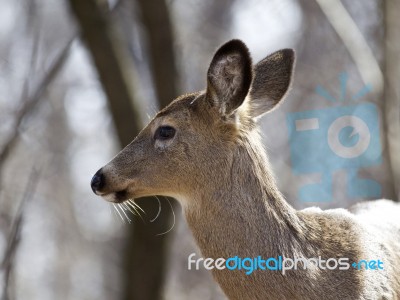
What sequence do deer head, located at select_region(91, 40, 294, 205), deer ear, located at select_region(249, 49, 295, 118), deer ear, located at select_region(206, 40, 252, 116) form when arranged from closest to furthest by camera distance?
deer ear, located at select_region(206, 40, 252, 116) < deer head, located at select_region(91, 40, 294, 205) < deer ear, located at select_region(249, 49, 295, 118)

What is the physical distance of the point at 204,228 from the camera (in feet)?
16.1

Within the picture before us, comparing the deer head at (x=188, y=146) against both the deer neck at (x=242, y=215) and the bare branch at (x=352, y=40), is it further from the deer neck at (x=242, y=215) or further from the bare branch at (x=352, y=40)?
the bare branch at (x=352, y=40)

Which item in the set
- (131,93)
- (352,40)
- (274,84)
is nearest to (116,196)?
(274,84)

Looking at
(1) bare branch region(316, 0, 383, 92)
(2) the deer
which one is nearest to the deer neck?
(2) the deer

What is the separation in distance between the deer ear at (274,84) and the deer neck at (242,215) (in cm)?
40

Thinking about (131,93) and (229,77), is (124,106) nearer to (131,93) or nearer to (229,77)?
(131,93)

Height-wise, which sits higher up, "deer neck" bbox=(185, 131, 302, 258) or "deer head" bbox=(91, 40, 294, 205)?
"deer head" bbox=(91, 40, 294, 205)

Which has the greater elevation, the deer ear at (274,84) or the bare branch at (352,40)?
the bare branch at (352,40)

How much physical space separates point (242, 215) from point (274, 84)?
0.87 m

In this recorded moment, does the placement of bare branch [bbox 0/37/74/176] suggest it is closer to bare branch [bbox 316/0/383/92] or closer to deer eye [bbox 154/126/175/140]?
deer eye [bbox 154/126/175/140]

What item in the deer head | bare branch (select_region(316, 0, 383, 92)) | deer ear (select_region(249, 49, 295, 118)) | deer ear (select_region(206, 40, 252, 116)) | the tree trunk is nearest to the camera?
deer ear (select_region(206, 40, 252, 116))

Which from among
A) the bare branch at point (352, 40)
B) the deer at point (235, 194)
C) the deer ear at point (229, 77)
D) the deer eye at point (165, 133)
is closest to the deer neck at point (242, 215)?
the deer at point (235, 194)

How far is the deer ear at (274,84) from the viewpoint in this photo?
5.27m

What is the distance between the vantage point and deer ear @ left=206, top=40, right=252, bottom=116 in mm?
4770
